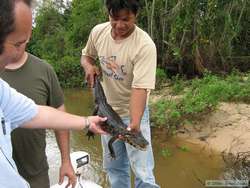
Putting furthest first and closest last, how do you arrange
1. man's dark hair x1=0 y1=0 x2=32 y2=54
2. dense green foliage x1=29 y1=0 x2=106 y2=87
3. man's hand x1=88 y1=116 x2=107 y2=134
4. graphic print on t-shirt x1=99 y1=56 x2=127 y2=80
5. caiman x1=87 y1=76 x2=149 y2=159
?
dense green foliage x1=29 y1=0 x2=106 y2=87
graphic print on t-shirt x1=99 y1=56 x2=127 y2=80
caiman x1=87 y1=76 x2=149 y2=159
man's hand x1=88 y1=116 x2=107 y2=134
man's dark hair x1=0 y1=0 x2=32 y2=54

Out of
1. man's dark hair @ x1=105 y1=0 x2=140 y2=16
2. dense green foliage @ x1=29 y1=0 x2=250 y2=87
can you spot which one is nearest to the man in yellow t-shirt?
man's dark hair @ x1=105 y1=0 x2=140 y2=16

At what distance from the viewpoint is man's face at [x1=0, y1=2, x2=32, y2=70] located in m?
1.65

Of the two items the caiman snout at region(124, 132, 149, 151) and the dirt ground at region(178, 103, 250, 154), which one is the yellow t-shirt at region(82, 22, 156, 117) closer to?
the caiman snout at region(124, 132, 149, 151)

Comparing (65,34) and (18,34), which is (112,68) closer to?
(18,34)

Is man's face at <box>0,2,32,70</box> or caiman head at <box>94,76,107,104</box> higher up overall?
man's face at <box>0,2,32,70</box>

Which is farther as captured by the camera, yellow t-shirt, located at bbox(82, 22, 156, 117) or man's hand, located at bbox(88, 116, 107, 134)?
yellow t-shirt, located at bbox(82, 22, 156, 117)

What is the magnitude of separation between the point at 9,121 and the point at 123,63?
1.68 metres

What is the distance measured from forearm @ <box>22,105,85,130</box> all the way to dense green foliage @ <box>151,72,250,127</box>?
5622 mm

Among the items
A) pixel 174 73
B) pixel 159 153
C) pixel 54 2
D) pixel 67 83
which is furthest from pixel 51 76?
pixel 54 2

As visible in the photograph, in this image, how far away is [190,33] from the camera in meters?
10.7

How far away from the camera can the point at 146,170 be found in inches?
145

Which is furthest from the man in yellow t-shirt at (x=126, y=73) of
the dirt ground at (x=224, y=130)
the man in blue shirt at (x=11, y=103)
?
the dirt ground at (x=224, y=130)

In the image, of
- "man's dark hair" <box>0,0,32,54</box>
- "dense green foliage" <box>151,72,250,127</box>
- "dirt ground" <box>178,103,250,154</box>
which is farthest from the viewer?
"dense green foliage" <box>151,72,250,127</box>

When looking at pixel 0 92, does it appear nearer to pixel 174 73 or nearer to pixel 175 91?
pixel 175 91
